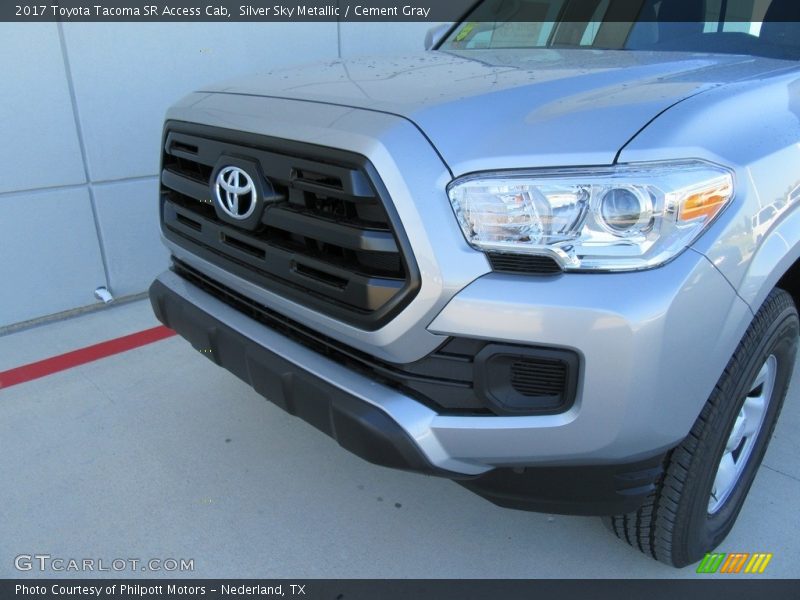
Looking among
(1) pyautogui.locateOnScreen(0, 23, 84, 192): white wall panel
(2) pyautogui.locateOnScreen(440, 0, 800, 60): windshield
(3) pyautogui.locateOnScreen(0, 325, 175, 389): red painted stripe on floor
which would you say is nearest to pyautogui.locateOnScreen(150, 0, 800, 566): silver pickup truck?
(2) pyautogui.locateOnScreen(440, 0, 800, 60): windshield

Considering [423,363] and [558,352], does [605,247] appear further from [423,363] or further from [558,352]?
[423,363]

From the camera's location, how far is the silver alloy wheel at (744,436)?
6.93 ft

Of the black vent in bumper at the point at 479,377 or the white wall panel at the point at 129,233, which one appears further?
the white wall panel at the point at 129,233

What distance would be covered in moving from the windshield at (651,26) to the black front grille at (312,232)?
5.08 feet

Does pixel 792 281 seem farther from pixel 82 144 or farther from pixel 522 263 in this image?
pixel 82 144

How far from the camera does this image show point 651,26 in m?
2.68

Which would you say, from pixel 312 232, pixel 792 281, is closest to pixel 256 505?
pixel 312 232

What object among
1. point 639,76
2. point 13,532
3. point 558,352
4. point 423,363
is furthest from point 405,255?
point 13,532

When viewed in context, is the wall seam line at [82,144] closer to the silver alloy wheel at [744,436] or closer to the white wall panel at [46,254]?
the white wall panel at [46,254]

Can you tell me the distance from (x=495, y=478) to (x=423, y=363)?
1.21ft

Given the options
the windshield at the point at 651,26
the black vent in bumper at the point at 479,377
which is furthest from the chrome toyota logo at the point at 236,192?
the windshield at the point at 651,26

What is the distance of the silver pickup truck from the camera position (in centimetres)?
152

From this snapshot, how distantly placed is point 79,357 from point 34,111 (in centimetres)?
140

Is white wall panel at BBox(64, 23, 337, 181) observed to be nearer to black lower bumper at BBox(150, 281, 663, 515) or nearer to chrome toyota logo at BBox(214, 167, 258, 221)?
chrome toyota logo at BBox(214, 167, 258, 221)
